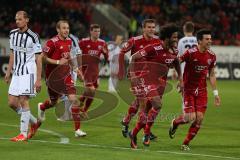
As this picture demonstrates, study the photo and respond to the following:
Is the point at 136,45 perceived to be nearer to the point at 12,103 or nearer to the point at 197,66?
the point at 197,66

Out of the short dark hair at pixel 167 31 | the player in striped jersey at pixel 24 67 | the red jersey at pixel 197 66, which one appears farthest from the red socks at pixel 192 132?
the player in striped jersey at pixel 24 67

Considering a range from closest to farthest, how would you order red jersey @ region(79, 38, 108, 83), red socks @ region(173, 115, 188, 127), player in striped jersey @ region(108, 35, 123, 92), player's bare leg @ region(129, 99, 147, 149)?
player's bare leg @ region(129, 99, 147, 149), red socks @ region(173, 115, 188, 127), red jersey @ region(79, 38, 108, 83), player in striped jersey @ region(108, 35, 123, 92)

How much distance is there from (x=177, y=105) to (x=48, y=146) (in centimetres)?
1004

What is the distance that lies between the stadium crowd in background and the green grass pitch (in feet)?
49.6

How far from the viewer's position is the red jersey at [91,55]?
17567mm

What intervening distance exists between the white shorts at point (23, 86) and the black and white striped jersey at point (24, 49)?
9 cm

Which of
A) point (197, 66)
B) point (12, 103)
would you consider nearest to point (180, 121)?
point (197, 66)

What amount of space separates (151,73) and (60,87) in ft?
7.36

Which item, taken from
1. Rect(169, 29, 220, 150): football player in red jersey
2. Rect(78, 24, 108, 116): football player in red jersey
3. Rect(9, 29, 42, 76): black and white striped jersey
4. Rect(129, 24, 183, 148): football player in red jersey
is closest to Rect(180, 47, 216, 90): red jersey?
Rect(169, 29, 220, 150): football player in red jersey

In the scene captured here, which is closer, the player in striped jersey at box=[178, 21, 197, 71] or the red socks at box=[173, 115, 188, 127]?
the red socks at box=[173, 115, 188, 127]

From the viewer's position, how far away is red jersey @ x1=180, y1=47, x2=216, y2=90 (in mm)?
11750

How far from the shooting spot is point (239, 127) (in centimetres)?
1545

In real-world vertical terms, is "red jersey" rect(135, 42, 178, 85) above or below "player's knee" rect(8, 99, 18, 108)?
above

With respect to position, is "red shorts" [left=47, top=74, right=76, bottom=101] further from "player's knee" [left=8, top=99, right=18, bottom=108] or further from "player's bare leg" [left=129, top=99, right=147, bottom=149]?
"player's bare leg" [left=129, top=99, right=147, bottom=149]
